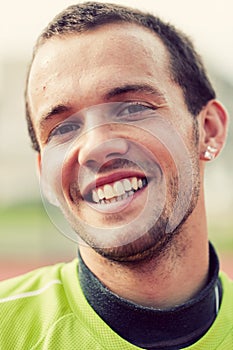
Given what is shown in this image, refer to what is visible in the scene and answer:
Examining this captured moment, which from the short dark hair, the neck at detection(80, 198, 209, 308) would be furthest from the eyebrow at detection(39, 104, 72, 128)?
the neck at detection(80, 198, 209, 308)

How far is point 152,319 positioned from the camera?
1056mm

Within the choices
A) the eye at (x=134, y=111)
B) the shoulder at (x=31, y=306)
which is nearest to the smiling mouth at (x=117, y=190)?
the eye at (x=134, y=111)

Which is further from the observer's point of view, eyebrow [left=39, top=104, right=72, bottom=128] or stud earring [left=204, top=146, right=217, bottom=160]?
stud earring [left=204, top=146, right=217, bottom=160]

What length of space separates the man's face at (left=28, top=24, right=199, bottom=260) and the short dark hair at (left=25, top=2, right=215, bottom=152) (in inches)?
1.0

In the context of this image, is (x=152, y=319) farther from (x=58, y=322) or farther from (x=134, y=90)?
(x=134, y=90)

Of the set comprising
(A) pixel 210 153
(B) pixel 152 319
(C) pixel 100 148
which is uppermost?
(C) pixel 100 148

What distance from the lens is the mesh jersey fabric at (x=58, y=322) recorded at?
3.37 feet

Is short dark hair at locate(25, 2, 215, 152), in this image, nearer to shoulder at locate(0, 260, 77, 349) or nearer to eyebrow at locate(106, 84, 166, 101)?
eyebrow at locate(106, 84, 166, 101)

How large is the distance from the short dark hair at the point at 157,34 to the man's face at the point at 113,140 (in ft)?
0.08

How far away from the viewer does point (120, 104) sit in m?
1.05

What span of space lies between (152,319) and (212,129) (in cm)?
38

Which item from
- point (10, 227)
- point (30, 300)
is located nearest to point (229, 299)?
point (30, 300)

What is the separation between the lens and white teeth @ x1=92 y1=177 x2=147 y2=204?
0.98 metres

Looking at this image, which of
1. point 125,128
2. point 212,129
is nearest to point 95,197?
point 125,128
